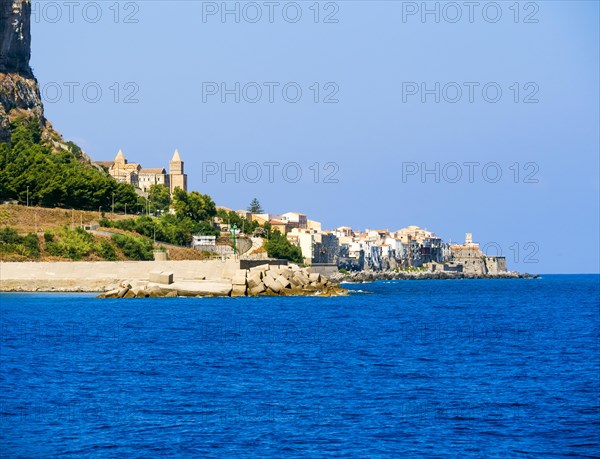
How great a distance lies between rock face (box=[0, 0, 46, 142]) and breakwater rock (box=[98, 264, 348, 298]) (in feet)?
204

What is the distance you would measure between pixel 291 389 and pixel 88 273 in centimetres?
5729

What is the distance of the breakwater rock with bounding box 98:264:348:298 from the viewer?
7712 cm

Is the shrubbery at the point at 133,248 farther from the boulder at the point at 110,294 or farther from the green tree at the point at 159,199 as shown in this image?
the green tree at the point at 159,199

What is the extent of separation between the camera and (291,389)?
93.5 ft

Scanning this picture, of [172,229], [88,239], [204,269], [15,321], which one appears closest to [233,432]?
[15,321]

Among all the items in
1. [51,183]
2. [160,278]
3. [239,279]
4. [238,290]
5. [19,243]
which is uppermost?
[51,183]

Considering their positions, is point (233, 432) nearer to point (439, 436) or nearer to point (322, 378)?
point (439, 436)

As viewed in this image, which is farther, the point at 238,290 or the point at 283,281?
the point at 283,281

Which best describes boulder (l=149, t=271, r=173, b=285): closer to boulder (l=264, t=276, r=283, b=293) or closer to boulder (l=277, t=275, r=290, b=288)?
boulder (l=264, t=276, r=283, b=293)

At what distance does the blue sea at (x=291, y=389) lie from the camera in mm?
21516

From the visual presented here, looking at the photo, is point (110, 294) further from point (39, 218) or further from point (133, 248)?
point (39, 218)

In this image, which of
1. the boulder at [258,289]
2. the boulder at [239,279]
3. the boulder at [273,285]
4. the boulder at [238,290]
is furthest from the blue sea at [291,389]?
the boulder at [273,285]

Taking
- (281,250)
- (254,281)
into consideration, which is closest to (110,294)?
(254,281)

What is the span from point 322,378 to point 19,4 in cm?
12108
